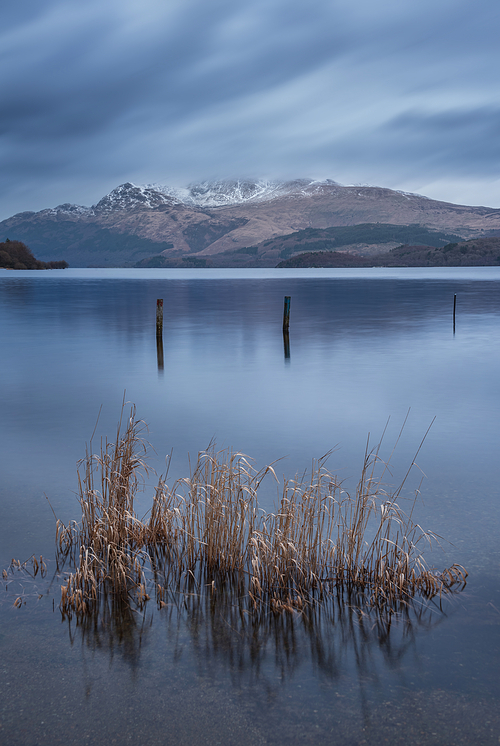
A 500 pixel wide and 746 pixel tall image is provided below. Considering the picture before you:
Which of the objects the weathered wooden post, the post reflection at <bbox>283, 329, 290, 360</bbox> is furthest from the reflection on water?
the post reflection at <bbox>283, 329, 290, 360</bbox>

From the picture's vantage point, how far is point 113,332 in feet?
128

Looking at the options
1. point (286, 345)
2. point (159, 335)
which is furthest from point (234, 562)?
point (286, 345)

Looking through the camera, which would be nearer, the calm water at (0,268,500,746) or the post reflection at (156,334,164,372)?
the calm water at (0,268,500,746)

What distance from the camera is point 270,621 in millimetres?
6328

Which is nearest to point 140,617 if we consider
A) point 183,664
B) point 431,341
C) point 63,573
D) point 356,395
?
point 183,664

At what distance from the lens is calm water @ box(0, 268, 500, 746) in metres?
5.06

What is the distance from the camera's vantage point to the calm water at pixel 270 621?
5.06m

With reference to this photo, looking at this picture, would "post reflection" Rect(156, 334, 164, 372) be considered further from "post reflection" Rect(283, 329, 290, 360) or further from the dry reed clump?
the dry reed clump

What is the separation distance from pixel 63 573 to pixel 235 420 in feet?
29.0

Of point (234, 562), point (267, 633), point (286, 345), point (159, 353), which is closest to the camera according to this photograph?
point (267, 633)

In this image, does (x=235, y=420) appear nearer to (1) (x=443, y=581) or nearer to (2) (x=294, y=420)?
(2) (x=294, y=420)

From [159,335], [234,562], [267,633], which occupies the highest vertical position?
[159,335]

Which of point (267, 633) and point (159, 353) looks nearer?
point (267, 633)

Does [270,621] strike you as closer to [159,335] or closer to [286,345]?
[159,335]
